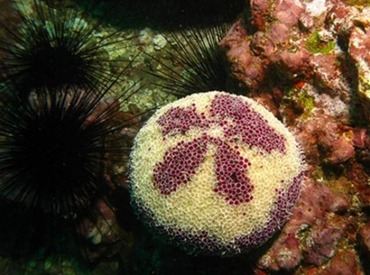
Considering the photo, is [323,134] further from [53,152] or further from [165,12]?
[165,12]

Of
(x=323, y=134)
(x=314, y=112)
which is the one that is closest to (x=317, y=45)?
(x=314, y=112)

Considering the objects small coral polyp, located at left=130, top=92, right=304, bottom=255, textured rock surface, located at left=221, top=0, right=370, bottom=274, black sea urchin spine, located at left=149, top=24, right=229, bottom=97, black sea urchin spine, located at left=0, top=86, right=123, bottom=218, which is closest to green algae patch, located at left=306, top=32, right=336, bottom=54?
textured rock surface, located at left=221, top=0, right=370, bottom=274

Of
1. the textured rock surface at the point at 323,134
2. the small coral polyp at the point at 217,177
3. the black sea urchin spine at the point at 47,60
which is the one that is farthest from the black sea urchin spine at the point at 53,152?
the textured rock surface at the point at 323,134

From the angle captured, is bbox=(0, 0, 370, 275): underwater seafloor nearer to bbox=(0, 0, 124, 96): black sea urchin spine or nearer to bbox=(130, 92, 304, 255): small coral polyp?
bbox=(130, 92, 304, 255): small coral polyp

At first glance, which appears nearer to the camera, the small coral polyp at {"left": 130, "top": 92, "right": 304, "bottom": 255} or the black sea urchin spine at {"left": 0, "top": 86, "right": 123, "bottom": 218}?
the small coral polyp at {"left": 130, "top": 92, "right": 304, "bottom": 255}

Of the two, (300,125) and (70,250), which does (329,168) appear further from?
(70,250)

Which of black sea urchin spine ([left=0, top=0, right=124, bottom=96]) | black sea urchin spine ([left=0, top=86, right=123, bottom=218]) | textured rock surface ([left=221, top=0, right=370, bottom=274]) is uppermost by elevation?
black sea urchin spine ([left=0, top=0, right=124, bottom=96])

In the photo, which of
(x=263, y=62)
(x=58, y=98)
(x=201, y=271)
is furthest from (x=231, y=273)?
(x=58, y=98)
